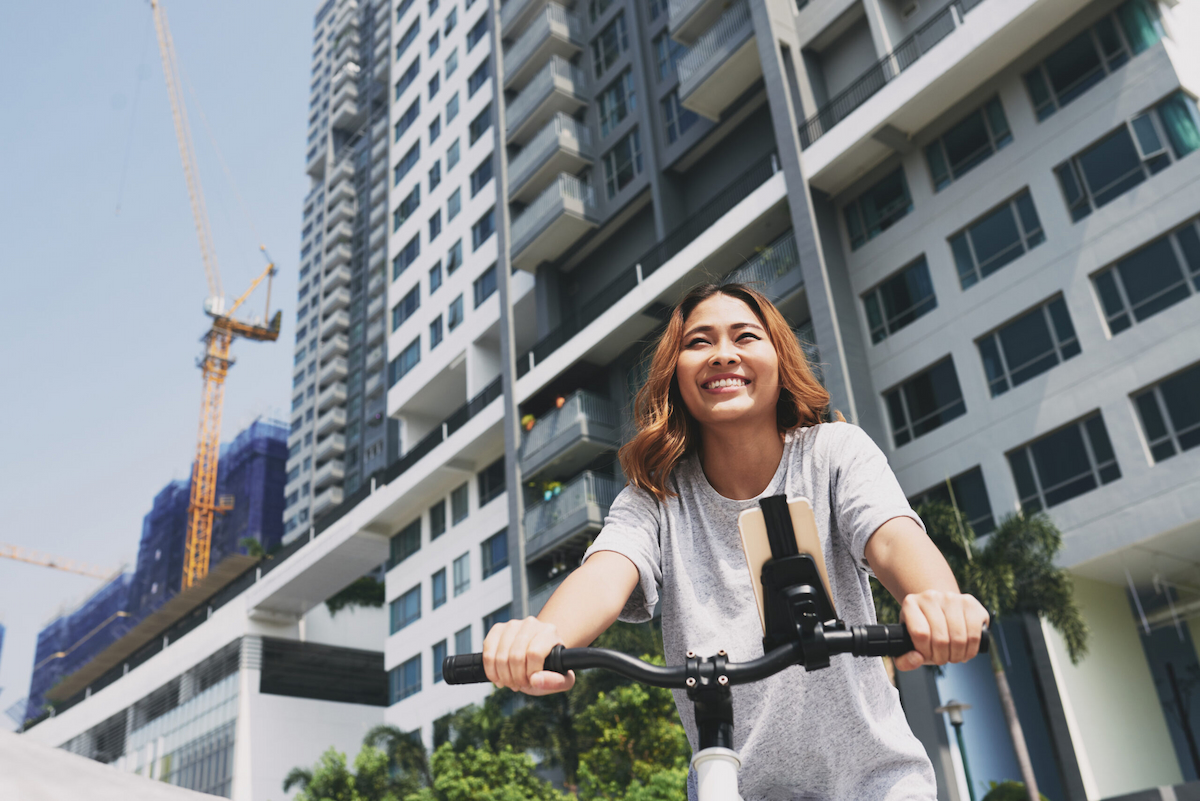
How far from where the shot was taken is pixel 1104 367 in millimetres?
23875

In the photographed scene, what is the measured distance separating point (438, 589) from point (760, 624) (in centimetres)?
4337

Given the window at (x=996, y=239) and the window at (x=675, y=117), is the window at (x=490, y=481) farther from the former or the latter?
the window at (x=996, y=239)

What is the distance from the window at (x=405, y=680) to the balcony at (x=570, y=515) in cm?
1011

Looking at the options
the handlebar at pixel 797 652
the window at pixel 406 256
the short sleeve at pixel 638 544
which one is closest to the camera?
the handlebar at pixel 797 652

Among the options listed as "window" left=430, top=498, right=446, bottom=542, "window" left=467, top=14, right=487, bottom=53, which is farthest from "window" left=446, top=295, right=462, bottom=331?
"window" left=467, top=14, right=487, bottom=53

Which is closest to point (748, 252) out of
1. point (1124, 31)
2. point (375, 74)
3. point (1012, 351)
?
point (1012, 351)

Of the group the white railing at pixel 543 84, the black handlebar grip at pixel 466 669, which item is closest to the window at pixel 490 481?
the white railing at pixel 543 84

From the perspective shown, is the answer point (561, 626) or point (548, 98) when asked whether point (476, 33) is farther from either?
point (561, 626)

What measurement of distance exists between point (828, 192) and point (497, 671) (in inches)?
1234

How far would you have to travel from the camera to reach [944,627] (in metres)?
1.82

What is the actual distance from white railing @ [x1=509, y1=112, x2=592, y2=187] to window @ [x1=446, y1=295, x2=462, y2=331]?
667 cm

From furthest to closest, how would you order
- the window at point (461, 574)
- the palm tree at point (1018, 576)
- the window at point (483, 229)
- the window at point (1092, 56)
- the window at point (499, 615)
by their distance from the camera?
the window at point (483, 229)
the window at point (461, 574)
the window at point (499, 615)
the window at point (1092, 56)
the palm tree at point (1018, 576)

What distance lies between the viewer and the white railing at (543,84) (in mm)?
43531

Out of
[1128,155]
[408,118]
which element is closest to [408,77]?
[408,118]
